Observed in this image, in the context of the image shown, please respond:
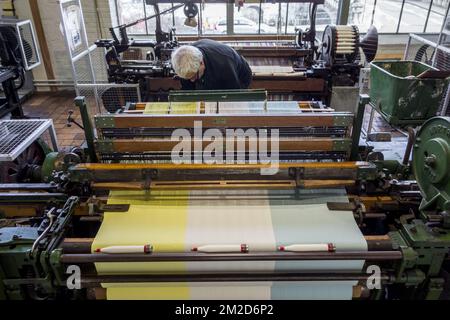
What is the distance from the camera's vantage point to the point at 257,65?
196 inches

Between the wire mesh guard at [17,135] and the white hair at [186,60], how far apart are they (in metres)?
1.17

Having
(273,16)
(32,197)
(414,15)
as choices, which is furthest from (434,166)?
(414,15)

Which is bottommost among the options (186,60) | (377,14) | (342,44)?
(377,14)

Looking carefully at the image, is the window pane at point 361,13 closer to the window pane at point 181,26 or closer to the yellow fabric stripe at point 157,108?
the window pane at point 181,26

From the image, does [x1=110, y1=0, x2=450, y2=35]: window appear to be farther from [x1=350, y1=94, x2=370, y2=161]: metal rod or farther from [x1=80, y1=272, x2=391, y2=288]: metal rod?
[x1=80, y1=272, x2=391, y2=288]: metal rod

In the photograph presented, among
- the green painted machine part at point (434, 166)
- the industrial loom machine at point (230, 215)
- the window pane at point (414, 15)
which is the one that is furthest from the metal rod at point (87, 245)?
the window pane at point (414, 15)

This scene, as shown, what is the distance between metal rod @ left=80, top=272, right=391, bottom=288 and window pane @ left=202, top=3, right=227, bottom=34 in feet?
19.6

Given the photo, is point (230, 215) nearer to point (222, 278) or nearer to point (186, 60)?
point (222, 278)

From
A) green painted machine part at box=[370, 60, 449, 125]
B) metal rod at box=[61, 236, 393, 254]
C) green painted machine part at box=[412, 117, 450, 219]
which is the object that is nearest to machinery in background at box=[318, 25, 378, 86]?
green painted machine part at box=[370, 60, 449, 125]

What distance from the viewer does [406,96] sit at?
3.98 meters

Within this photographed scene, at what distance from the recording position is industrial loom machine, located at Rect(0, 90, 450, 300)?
1814 mm

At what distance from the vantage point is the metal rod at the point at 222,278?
5.86ft

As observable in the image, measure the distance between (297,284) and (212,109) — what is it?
1155mm

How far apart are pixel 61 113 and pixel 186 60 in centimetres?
403
